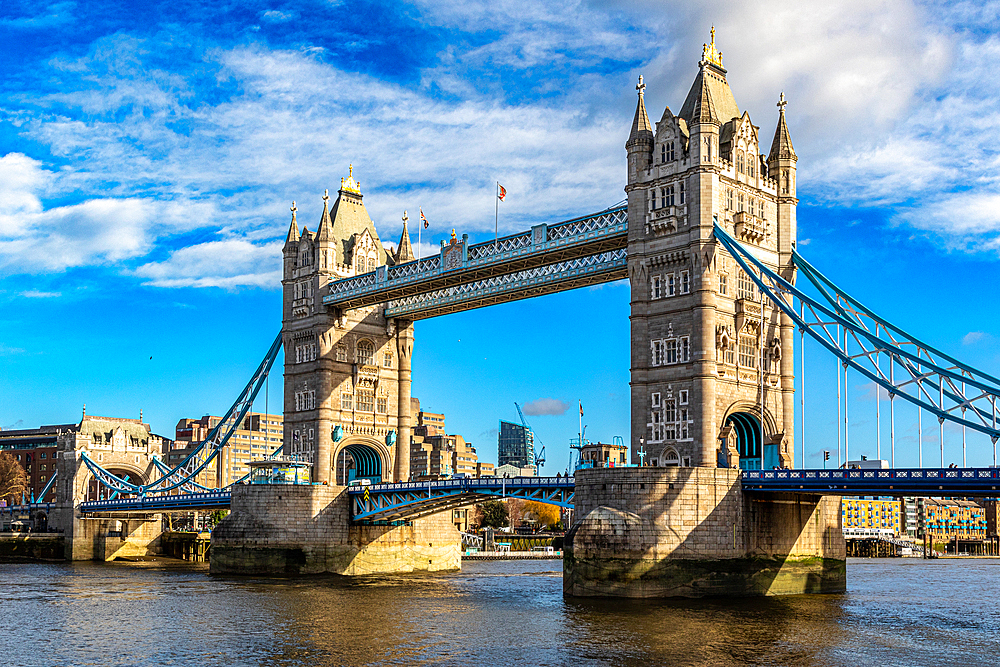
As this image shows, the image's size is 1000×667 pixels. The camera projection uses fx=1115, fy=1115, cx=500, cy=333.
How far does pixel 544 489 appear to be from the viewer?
6469 centimetres

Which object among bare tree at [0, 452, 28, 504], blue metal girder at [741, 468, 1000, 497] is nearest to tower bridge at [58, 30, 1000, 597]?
blue metal girder at [741, 468, 1000, 497]

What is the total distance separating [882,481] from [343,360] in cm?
4919

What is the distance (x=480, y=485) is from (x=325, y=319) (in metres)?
26.1

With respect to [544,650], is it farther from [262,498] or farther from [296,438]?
[296,438]

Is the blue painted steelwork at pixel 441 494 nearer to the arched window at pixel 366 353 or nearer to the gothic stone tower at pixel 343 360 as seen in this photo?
the gothic stone tower at pixel 343 360

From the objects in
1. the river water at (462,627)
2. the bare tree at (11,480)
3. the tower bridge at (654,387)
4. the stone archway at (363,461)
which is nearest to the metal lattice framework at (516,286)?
the tower bridge at (654,387)

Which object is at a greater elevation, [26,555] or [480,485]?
[480,485]

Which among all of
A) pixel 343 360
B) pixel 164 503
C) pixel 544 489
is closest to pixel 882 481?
pixel 544 489

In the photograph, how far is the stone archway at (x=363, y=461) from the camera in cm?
9081

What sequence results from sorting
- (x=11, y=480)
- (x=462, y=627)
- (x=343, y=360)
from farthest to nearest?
(x=11, y=480)
(x=343, y=360)
(x=462, y=627)

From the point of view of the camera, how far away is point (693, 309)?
6272 cm

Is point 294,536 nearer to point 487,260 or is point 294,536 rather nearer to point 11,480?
point 487,260

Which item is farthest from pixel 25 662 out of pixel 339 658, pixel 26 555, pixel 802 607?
pixel 26 555

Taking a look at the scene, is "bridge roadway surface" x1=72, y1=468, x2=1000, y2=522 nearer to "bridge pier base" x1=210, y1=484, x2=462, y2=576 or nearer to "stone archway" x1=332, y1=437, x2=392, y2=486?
"bridge pier base" x1=210, y1=484, x2=462, y2=576
